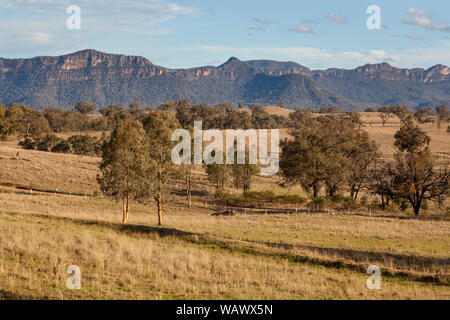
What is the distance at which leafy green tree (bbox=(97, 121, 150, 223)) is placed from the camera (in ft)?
114

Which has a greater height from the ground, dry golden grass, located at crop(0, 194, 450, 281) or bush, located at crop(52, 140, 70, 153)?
bush, located at crop(52, 140, 70, 153)

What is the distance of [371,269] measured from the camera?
18.1 meters

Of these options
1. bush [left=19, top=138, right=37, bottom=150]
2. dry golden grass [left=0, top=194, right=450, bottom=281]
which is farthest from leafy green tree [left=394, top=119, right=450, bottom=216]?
bush [left=19, top=138, right=37, bottom=150]

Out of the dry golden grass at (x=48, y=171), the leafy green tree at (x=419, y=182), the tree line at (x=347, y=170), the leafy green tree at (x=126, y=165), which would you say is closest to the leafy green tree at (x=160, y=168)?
the leafy green tree at (x=126, y=165)

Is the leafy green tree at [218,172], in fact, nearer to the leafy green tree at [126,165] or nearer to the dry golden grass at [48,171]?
the dry golden grass at [48,171]

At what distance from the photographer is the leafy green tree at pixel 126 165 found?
34688mm

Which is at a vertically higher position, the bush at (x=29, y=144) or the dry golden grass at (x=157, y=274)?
the bush at (x=29, y=144)

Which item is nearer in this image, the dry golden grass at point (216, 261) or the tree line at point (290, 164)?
the dry golden grass at point (216, 261)

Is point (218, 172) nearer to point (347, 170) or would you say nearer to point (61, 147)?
point (347, 170)

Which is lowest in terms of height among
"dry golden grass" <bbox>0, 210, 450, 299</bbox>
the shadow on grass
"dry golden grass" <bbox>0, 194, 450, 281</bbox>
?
"dry golden grass" <bbox>0, 194, 450, 281</bbox>

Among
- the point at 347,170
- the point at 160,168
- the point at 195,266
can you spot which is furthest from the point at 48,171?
the point at 195,266

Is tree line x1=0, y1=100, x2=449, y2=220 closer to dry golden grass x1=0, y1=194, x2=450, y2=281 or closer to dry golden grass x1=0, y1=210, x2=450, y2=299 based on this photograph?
dry golden grass x1=0, y1=194, x2=450, y2=281

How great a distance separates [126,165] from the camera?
35094 mm
